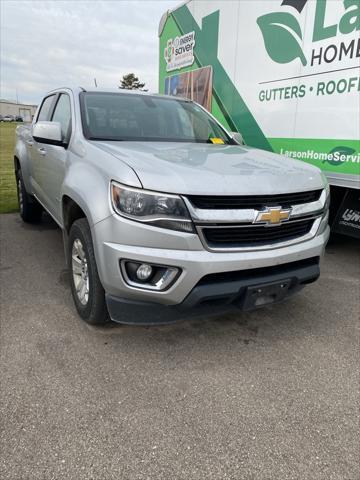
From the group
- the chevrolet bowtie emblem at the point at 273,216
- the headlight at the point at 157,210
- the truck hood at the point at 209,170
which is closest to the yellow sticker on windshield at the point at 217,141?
the truck hood at the point at 209,170

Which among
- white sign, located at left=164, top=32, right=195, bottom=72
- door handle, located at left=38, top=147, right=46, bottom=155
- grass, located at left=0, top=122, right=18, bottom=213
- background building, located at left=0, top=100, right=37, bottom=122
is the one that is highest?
white sign, located at left=164, top=32, right=195, bottom=72

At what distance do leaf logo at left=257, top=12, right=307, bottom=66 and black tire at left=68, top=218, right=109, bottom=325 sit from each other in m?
3.15

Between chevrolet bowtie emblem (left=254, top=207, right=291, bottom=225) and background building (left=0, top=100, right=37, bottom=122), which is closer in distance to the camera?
chevrolet bowtie emblem (left=254, top=207, right=291, bottom=225)

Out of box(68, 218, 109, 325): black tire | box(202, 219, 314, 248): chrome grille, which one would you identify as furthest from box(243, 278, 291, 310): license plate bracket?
box(68, 218, 109, 325): black tire

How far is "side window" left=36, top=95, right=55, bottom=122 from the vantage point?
15.6ft

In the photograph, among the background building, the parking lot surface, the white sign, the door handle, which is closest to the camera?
the parking lot surface

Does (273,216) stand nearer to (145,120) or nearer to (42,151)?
(145,120)

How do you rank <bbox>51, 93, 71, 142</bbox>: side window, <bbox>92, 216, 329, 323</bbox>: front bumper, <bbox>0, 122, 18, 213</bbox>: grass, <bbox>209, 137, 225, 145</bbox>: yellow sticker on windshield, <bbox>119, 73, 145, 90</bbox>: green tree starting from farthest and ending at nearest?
<bbox>119, 73, 145, 90</bbox>: green tree
<bbox>0, 122, 18, 213</bbox>: grass
<bbox>209, 137, 225, 145</bbox>: yellow sticker on windshield
<bbox>51, 93, 71, 142</bbox>: side window
<bbox>92, 216, 329, 323</bbox>: front bumper

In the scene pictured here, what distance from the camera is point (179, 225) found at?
2.38m

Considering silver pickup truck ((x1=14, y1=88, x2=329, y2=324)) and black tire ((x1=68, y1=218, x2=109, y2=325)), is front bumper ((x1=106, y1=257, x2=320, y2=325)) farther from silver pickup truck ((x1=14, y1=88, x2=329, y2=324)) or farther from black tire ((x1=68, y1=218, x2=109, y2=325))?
black tire ((x1=68, y1=218, x2=109, y2=325))

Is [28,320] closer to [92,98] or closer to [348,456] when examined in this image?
[92,98]

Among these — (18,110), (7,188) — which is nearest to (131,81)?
(18,110)

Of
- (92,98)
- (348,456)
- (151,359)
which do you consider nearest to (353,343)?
(348,456)

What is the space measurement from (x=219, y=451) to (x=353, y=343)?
60.6 inches
